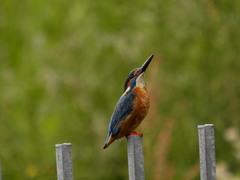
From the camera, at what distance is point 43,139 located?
7195 millimetres

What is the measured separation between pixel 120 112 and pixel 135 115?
0.28ft

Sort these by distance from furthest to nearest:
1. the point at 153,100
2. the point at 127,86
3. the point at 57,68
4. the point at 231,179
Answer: the point at 57,68, the point at 153,100, the point at 231,179, the point at 127,86

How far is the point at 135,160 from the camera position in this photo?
110 inches

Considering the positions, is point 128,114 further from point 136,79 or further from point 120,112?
point 136,79

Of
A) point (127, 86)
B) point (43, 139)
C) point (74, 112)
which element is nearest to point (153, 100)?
point (74, 112)

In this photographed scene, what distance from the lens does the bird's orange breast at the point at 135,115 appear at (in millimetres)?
3326

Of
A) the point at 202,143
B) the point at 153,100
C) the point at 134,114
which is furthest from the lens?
the point at 153,100

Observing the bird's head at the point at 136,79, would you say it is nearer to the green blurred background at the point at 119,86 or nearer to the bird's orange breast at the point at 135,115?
the bird's orange breast at the point at 135,115

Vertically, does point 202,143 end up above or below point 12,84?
below

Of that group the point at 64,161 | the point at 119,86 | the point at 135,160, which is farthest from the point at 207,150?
the point at 119,86

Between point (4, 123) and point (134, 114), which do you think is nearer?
point (134, 114)

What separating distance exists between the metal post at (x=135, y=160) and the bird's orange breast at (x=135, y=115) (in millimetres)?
493

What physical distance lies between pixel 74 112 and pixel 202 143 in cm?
428

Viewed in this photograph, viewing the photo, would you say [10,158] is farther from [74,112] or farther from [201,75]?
[201,75]
